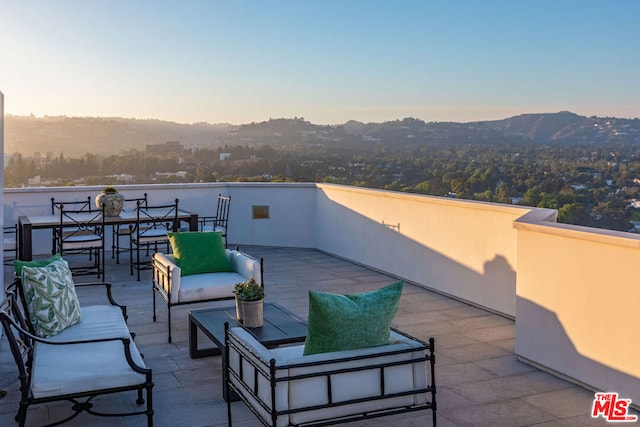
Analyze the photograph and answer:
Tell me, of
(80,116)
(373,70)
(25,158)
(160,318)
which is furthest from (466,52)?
(160,318)

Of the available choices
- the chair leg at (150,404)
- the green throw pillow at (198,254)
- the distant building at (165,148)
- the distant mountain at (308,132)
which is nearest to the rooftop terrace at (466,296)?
the chair leg at (150,404)

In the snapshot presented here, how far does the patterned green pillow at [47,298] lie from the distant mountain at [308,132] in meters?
14.7

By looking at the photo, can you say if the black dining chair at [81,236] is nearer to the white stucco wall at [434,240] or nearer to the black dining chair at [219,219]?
the black dining chair at [219,219]

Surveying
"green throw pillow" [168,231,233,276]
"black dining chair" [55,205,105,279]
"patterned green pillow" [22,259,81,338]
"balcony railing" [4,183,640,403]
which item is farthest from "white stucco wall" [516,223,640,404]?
"black dining chair" [55,205,105,279]

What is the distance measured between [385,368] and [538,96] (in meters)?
23.6

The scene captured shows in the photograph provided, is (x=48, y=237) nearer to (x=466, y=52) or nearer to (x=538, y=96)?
(x=466, y=52)

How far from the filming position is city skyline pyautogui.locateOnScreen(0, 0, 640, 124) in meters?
14.7

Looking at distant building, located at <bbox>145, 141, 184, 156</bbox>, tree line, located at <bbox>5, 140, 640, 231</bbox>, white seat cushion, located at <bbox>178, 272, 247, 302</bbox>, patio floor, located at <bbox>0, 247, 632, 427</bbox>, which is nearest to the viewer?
patio floor, located at <bbox>0, 247, 632, 427</bbox>

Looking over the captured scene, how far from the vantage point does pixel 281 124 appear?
21016 millimetres

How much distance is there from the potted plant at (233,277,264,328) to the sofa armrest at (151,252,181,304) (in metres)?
1.09

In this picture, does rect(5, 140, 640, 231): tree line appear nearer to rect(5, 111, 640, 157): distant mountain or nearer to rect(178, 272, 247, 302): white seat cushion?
rect(5, 111, 640, 157): distant mountain

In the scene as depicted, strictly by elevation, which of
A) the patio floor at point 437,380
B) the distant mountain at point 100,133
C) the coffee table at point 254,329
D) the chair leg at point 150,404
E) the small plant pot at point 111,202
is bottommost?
the patio floor at point 437,380

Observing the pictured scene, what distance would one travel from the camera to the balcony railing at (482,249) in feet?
13.3

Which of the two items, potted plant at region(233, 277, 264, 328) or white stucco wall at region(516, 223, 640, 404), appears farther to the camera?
potted plant at region(233, 277, 264, 328)
